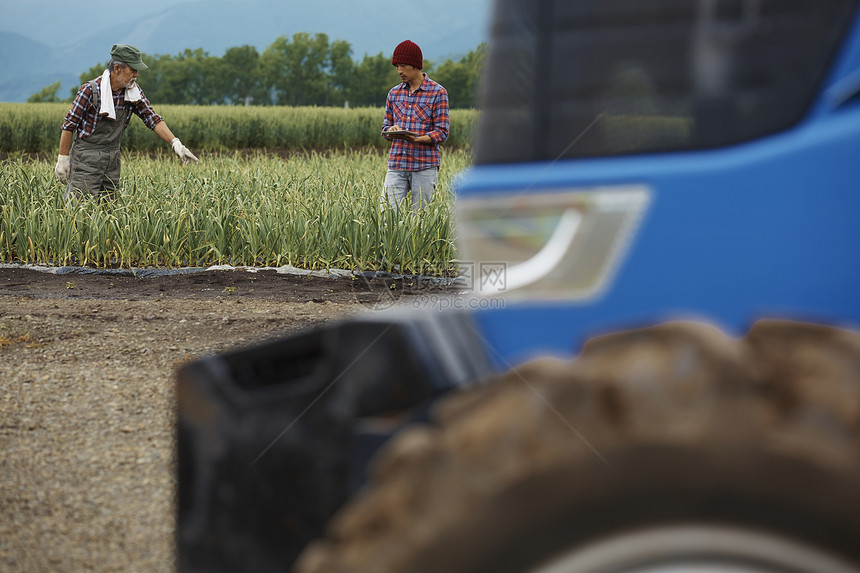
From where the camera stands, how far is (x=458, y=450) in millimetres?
822

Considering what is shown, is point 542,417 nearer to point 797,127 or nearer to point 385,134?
point 797,127

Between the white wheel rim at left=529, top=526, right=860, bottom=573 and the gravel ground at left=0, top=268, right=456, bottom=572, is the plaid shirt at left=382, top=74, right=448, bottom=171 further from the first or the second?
the white wheel rim at left=529, top=526, right=860, bottom=573

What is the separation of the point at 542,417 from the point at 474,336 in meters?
0.31

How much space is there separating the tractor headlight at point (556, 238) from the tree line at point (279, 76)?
7565cm

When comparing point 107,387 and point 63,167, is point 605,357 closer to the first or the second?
point 107,387

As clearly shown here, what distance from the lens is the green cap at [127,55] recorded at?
5.86m

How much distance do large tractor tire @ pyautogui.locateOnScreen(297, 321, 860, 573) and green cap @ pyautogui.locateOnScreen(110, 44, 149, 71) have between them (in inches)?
232

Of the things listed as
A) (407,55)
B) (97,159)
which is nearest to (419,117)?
(407,55)

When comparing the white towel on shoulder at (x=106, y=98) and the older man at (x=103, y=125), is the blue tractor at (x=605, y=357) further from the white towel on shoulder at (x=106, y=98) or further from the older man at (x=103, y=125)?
the white towel on shoulder at (x=106, y=98)

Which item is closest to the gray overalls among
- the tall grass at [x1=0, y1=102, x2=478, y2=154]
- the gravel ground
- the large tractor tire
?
the gravel ground

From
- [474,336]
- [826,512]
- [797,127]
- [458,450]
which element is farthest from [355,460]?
[797,127]

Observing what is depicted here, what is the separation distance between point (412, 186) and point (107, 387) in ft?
10.6

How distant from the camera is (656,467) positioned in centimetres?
77

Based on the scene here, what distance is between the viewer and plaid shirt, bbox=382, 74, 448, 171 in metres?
5.93
